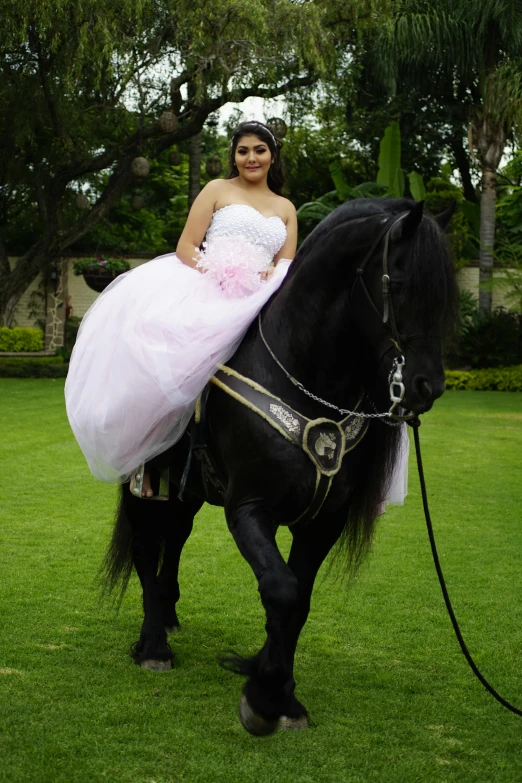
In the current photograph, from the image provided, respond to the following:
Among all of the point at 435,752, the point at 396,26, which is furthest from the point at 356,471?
the point at 396,26

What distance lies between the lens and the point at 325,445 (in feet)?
10.9

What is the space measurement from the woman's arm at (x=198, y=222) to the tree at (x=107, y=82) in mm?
13313

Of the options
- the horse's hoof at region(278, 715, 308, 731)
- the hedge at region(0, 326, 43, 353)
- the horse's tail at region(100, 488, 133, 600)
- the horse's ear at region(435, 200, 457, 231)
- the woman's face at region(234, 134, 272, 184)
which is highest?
the woman's face at region(234, 134, 272, 184)

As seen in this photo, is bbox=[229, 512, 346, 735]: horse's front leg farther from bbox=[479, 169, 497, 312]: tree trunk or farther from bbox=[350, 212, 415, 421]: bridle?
bbox=[479, 169, 497, 312]: tree trunk

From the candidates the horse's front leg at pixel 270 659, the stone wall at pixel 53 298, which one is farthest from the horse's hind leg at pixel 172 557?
the stone wall at pixel 53 298

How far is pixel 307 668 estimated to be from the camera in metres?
4.18

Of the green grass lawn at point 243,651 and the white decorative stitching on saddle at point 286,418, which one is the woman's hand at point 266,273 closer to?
the white decorative stitching on saddle at point 286,418

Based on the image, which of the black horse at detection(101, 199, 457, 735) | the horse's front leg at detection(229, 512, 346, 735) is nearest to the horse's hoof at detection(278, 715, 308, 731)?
the black horse at detection(101, 199, 457, 735)

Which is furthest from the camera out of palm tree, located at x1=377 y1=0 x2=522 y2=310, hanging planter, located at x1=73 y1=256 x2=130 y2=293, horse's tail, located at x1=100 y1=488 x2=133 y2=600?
hanging planter, located at x1=73 y1=256 x2=130 y2=293

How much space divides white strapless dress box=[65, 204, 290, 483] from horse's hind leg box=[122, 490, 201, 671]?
0.53 m

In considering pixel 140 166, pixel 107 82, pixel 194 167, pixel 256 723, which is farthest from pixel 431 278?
pixel 194 167

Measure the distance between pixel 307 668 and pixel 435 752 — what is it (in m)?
0.95

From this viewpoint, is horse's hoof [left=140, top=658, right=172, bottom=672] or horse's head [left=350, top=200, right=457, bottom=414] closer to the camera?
horse's head [left=350, top=200, right=457, bottom=414]

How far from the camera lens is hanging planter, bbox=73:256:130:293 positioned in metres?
21.6
